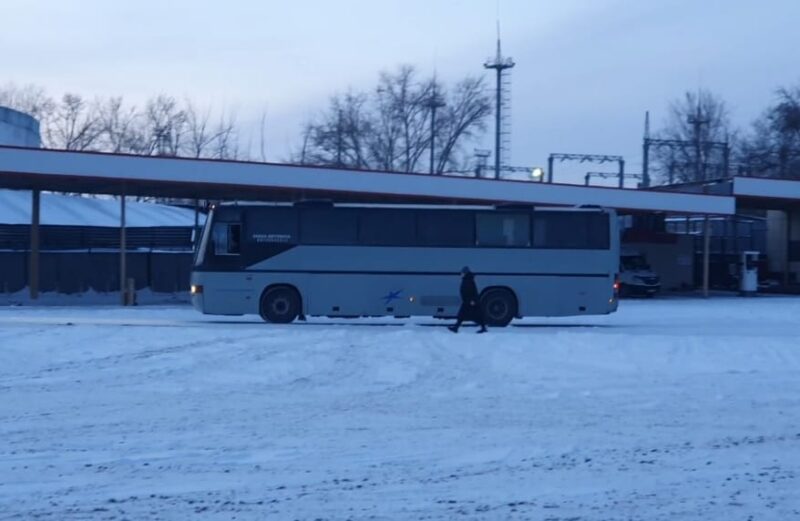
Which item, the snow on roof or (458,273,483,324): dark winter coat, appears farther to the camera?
the snow on roof

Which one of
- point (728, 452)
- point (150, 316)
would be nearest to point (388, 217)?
point (150, 316)

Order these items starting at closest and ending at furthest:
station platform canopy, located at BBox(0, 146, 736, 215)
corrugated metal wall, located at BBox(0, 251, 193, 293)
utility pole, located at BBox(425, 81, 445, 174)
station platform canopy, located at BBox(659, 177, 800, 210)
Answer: station platform canopy, located at BBox(0, 146, 736, 215) → corrugated metal wall, located at BBox(0, 251, 193, 293) → station platform canopy, located at BBox(659, 177, 800, 210) → utility pole, located at BBox(425, 81, 445, 174)

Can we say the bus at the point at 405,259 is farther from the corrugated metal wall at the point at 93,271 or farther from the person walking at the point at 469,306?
the corrugated metal wall at the point at 93,271

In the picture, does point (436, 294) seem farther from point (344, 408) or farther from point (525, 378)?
point (344, 408)

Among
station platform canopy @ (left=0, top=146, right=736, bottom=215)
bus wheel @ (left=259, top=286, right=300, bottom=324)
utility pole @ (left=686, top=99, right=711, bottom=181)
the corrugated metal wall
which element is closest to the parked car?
station platform canopy @ (left=0, top=146, right=736, bottom=215)

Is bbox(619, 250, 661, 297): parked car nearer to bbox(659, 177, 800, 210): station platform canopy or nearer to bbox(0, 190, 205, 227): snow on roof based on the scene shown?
bbox(659, 177, 800, 210): station platform canopy

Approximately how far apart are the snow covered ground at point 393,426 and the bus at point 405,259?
5203mm

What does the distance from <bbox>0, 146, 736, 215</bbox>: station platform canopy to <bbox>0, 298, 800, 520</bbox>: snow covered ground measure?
14.4m

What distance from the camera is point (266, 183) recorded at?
3875cm

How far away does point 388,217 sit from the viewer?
2917 cm

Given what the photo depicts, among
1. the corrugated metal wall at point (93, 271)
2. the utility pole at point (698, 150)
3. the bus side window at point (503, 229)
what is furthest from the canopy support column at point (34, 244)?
the utility pole at point (698, 150)

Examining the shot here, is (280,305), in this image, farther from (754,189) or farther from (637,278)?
(754,189)

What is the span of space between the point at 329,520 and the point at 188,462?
247 centimetres

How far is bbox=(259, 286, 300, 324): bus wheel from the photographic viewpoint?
28.5 meters
